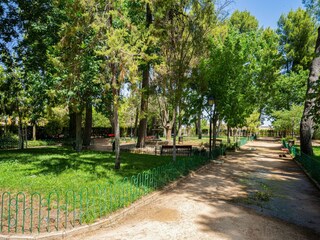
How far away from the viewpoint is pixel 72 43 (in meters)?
11.1

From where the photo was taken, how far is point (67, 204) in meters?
6.52

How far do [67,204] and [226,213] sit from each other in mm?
4182

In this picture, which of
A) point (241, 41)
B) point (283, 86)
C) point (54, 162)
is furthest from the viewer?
point (283, 86)

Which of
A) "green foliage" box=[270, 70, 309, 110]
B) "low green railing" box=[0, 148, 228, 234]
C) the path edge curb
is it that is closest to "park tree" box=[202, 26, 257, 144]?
"low green railing" box=[0, 148, 228, 234]

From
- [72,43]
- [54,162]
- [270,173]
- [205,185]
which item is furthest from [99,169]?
[270,173]

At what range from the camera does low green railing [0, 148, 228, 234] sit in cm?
570

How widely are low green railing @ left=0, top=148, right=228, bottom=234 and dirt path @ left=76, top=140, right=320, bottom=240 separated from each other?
0.49m

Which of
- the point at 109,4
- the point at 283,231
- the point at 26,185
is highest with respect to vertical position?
the point at 109,4

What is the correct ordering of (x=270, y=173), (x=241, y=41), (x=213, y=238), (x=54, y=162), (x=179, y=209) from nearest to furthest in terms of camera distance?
(x=213, y=238)
(x=179, y=209)
(x=54, y=162)
(x=270, y=173)
(x=241, y=41)

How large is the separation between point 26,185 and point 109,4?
24.5 feet

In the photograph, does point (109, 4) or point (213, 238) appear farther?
point (109, 4)

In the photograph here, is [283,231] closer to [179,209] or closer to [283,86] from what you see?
[179,209]

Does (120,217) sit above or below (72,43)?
below

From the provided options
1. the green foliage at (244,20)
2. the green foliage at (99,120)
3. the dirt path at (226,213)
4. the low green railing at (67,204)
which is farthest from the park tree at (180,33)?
the green foliage at (244,20)
